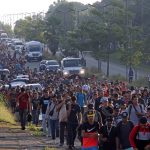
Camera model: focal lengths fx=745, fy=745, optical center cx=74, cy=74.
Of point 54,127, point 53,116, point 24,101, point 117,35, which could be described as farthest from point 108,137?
point 117,35

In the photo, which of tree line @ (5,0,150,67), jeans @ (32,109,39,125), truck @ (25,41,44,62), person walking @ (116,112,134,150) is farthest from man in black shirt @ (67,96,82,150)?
truck @ (25,41,44,62)

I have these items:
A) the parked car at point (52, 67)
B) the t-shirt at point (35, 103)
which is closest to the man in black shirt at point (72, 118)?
the t-shirt at point (35, 103)

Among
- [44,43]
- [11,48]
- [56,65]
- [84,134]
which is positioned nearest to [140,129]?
[84,134]

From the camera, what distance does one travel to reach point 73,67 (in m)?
59.2

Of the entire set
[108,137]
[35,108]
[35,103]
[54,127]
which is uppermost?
[108,137]

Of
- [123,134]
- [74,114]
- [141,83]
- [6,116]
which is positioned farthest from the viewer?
[141,83]

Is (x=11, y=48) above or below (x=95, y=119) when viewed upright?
below

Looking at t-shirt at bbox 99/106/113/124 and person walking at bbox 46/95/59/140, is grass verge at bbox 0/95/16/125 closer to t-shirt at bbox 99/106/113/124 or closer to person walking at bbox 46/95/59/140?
person walking at bbox 46/95/59/140

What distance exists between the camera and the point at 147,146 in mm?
13625

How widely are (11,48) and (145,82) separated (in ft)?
224

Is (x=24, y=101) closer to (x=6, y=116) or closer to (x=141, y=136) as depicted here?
(x=6, y=116)

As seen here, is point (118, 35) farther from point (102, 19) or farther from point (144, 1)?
point (144, 1)

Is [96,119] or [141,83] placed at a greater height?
[96,119]

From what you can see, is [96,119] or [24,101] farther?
[24,101]
